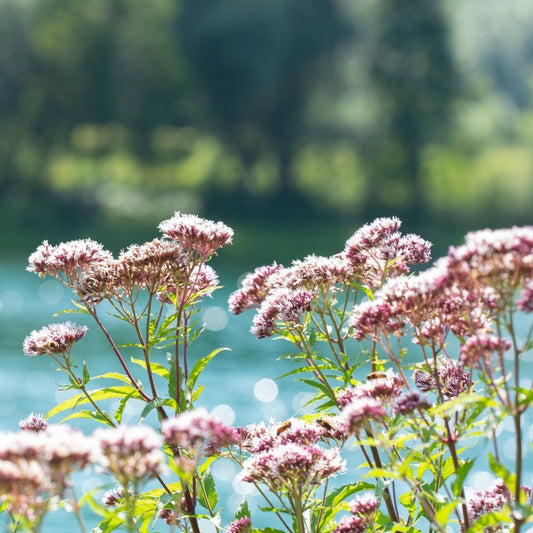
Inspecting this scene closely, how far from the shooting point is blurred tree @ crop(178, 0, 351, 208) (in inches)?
2174

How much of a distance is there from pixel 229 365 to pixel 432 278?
84.9 feet

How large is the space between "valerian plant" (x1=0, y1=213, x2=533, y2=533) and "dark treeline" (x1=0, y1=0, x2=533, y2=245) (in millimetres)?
51832

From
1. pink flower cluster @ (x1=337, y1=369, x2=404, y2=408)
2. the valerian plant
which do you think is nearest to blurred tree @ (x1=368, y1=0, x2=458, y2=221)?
the valerian plant

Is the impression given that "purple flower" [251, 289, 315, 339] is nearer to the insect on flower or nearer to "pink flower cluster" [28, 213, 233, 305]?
"pink flower cluster" [28, 213, 233, 305]

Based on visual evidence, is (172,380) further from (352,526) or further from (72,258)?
(352,526)

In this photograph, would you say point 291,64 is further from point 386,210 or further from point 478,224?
point 478,224

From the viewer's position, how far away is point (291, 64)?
55.7 metres

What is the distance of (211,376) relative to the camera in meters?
27.4

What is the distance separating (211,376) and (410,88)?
3295 cm

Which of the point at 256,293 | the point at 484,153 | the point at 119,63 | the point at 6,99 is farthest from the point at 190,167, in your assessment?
the point at 256,293

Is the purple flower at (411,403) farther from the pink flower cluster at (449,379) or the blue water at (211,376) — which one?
the blue water at (211,376)

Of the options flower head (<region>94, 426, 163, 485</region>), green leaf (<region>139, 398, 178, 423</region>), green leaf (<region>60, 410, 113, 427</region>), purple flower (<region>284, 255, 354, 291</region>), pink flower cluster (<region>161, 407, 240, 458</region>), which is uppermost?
purple flower (<region>284, 255, 354, 291</region>)

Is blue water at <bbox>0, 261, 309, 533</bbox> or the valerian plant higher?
blue water at <bbox>0, 261, 309, 533</bbox>

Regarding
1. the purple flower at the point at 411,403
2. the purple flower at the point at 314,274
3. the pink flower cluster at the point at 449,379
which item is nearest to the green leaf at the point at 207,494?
the purple flower at the point at 314,274
